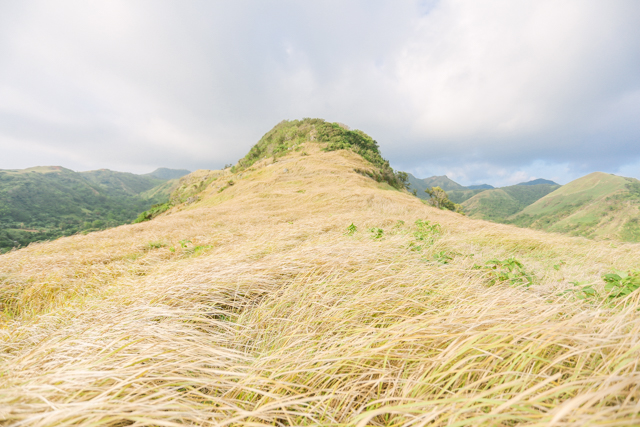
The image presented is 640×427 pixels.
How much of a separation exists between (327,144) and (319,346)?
91.7ft

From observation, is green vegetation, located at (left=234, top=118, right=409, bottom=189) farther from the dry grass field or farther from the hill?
the hill

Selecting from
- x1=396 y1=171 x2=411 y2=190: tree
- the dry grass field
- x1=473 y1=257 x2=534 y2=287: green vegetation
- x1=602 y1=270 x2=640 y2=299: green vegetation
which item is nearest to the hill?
x1=396 y1=171 x2=411 y2=190: tree

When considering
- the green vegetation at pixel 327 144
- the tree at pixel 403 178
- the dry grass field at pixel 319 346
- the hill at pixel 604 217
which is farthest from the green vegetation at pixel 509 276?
the hill at pixel 604 217

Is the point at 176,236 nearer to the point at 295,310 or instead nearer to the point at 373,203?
the point at 295,310

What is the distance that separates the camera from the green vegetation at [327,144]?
2755 centimetres

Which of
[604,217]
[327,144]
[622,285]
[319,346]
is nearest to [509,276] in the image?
[622,285]

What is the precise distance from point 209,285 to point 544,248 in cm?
722

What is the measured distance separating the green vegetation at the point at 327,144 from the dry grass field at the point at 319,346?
830 inches

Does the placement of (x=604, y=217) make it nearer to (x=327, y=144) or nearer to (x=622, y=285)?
(x=327, y=144)

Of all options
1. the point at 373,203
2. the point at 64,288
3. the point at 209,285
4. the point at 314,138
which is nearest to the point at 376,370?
the point at 209,285

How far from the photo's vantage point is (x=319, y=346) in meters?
1.63

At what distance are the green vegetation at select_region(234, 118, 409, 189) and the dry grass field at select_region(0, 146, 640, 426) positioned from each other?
21.1m

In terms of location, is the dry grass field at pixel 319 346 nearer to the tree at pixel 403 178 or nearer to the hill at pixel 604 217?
the tree at pixel 403 178

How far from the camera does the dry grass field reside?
1.09m
